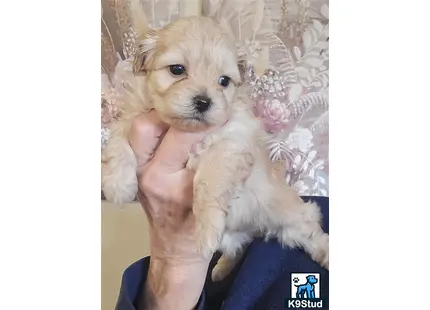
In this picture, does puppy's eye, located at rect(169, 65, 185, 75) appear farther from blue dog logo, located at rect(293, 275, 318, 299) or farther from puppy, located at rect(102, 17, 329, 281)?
blue dog logo, located at rect(293, 275, 318, 299)

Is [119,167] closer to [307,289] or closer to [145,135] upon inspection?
[145,135]

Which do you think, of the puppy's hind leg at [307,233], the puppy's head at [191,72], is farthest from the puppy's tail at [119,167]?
the puppy's hind leg at [307,233]

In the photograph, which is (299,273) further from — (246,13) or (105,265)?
(246,13)

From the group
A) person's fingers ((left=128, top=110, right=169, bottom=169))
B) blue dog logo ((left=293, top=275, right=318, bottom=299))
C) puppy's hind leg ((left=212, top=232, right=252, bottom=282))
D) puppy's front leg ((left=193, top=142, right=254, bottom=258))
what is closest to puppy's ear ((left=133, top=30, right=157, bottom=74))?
person's fingers ((left=128, top=110, right=169, bottom=169))

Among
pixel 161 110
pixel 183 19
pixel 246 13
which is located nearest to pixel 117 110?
pixel 161 110
